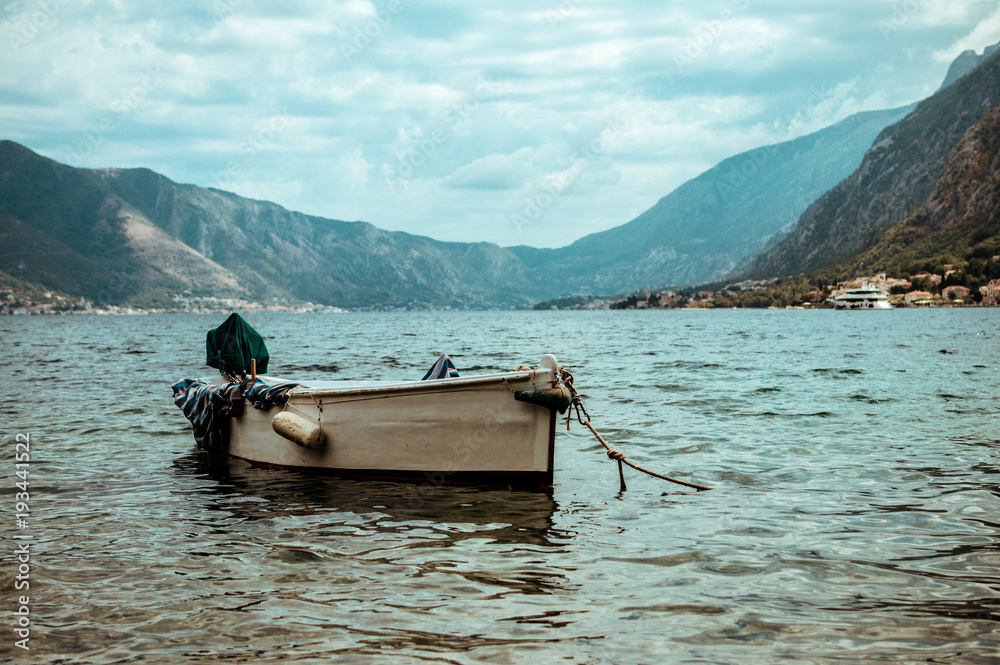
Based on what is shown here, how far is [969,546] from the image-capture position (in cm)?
685

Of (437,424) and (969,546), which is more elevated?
(437,424)

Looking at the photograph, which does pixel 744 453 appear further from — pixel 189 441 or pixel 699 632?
pixel 189 441

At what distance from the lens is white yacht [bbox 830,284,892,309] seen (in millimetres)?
136625

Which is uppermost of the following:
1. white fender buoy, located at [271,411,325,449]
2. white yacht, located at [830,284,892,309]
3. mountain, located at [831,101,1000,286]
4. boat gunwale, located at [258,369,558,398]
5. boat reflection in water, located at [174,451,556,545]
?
mountain, located at [831,101,1000,286]

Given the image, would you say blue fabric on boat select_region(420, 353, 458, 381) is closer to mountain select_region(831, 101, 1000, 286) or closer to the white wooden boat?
the white wooden boat

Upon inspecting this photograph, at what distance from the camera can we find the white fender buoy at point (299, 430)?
10.5m

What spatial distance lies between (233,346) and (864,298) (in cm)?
15132

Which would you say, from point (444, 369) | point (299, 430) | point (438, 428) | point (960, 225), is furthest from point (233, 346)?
point (960, 225)

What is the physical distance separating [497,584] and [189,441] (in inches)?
437

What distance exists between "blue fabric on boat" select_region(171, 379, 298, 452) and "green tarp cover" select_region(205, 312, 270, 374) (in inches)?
19.2

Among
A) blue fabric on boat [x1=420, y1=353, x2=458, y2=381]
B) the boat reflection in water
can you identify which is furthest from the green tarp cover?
blue fabric on boat [x1=420, y1=353, x2=458, y2=381]

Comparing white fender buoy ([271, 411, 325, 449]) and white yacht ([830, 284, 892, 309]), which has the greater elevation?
white yacht ([830, 284, 892, 309])

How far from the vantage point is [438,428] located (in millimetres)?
9805

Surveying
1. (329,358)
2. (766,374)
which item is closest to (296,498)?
(766,374)
